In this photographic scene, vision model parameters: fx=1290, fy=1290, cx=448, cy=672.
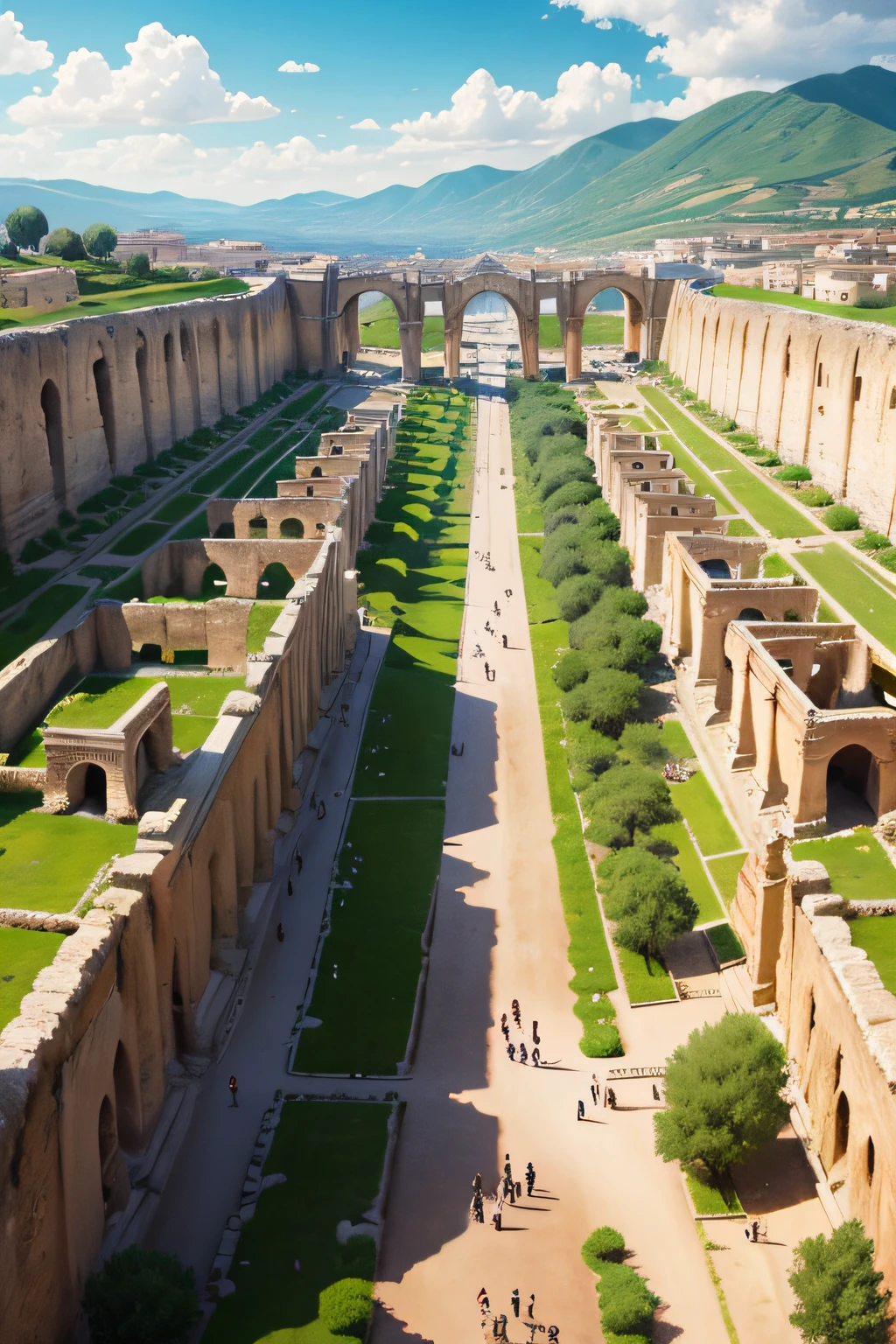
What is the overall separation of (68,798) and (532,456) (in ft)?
146

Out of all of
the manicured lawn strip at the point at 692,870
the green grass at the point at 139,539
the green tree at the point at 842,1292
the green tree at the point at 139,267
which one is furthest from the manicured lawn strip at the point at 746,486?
the green tree at the point at 139,267

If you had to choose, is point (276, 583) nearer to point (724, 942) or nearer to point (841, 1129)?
point (724, 942)

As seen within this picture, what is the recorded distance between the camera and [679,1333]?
56.3ft

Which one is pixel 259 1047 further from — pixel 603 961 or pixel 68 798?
pixel 603 961

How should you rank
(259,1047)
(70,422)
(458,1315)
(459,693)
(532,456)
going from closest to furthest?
1. (458,1315)
2. (259,1047)
3. (459,693)
4. (70,422)
5. (532,456)

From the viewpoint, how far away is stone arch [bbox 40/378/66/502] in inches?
1644

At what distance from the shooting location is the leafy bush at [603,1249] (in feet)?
59.7

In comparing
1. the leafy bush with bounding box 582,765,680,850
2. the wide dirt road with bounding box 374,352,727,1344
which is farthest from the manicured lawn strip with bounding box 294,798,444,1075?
the leafy bush with bounding box 582,765,680,850

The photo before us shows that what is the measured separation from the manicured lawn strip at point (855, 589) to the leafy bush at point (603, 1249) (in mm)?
17627

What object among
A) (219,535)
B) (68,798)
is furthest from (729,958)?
(219,535)

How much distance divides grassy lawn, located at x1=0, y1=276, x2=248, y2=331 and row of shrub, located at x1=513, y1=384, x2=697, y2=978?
787 inches

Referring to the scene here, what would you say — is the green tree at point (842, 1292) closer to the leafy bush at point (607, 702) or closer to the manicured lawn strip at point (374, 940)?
the manicured lawn strip at point (374, 940)

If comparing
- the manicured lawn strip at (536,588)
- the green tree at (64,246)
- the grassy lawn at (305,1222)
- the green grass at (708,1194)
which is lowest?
the green grass at (708,1194)

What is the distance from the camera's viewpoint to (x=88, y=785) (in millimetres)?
22922
